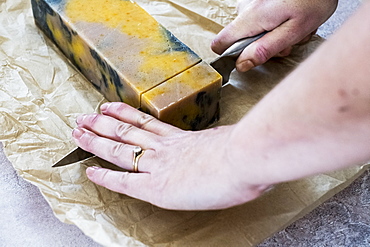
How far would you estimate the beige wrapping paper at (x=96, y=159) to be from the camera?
886 mm

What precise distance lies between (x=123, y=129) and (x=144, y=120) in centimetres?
5

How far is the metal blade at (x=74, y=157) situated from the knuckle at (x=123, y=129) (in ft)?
0.29

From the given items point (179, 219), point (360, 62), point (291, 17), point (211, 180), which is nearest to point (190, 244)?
point (179, 219)

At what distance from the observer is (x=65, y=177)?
96 centimetres

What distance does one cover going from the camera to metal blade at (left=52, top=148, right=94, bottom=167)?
94 cm

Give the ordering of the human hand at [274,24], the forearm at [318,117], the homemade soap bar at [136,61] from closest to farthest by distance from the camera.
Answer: the forearm at [318,117] → the homemade soap bar at [136,61] → the human hand at [274,24]

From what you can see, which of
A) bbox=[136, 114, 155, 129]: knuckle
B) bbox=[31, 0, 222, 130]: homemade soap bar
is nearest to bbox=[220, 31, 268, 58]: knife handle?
bbox=[31, 0, 222, 130]: homemade soap bar

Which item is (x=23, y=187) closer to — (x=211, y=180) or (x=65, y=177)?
(x=65, y=177)

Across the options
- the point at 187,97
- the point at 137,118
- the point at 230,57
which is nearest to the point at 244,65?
the point at 230,57

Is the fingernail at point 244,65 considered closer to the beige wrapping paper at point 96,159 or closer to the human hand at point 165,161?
the beige wrapping paper at point 96,159

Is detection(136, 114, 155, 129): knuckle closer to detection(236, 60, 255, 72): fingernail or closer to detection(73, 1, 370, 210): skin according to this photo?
detection(73, 1, 370, 210): skin

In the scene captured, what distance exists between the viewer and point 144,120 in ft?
3.07

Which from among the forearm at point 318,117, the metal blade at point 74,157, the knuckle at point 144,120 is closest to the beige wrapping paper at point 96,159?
the metal blade at point 74,157

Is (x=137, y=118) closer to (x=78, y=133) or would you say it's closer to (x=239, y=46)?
(x=78, y=133)
